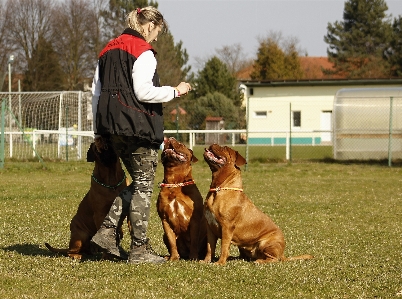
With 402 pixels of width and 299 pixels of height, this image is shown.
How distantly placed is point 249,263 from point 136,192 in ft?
3.60

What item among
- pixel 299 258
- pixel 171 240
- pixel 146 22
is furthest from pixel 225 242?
pixel 146 22

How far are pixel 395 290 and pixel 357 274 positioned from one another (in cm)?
58

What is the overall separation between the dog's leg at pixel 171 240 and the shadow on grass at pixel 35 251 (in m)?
0.67

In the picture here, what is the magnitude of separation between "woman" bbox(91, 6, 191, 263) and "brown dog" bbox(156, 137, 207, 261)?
9.2 inches

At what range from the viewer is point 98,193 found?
222 inches

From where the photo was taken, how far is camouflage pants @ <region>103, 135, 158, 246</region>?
5.24 meters

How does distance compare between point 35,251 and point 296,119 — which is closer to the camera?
point 35,251

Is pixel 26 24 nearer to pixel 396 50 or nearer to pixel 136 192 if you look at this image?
pixel 396 50

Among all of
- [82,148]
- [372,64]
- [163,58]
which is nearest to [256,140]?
[82,148]

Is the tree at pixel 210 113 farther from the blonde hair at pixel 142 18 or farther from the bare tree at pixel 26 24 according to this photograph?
the bare tree at pixel 26 24

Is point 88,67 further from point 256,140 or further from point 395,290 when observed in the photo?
point 395,290

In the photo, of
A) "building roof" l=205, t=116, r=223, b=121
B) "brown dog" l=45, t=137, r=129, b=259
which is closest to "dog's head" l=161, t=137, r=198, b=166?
"brown dog" l=45, t=137, r=129, b=259

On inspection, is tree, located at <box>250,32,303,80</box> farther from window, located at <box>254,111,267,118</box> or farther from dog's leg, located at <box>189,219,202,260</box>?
dog's leg, located at <box>189,219,202,260</box>

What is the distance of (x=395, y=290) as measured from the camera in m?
4.60
